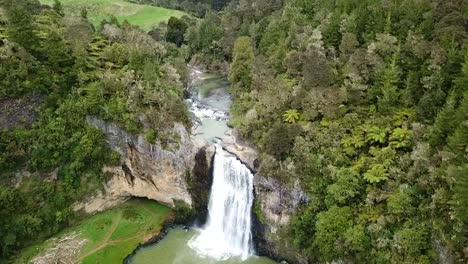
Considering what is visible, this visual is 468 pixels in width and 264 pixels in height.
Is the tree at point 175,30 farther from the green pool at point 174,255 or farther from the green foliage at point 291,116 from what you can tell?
the green pool at point 174,255

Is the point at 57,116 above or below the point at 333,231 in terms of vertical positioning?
above

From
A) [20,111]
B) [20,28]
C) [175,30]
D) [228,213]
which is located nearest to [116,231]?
[228,213]

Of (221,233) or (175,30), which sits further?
(175,30)

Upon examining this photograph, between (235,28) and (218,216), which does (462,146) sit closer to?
(218,216)

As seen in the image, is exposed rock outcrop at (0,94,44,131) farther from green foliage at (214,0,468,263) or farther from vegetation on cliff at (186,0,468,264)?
vegetation on cliff at (186,0,468,264)

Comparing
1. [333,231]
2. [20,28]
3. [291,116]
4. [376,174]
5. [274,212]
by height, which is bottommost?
[274,212]

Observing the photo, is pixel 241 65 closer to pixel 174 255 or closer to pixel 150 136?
pixel 150 136

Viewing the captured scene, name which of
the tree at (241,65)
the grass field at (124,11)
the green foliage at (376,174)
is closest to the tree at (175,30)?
the grass field at (124,11)
